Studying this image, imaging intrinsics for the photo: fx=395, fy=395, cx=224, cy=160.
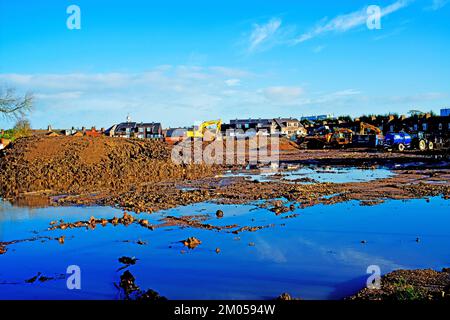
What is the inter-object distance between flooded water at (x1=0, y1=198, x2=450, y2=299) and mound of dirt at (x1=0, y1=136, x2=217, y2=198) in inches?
281

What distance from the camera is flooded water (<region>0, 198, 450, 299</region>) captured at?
19.2ft

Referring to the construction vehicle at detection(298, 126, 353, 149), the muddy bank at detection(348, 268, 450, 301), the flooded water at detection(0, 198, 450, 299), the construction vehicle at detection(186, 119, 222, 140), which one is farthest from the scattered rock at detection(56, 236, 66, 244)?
the construction vehicle at detection(298, 126, 353, 149)

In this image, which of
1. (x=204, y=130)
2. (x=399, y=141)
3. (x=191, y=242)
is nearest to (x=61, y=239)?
(x=191, y=242)

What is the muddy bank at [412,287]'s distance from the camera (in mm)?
4953

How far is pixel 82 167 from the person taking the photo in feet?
65.4

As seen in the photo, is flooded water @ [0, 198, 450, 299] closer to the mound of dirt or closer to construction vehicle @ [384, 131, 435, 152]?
the mound of dirt

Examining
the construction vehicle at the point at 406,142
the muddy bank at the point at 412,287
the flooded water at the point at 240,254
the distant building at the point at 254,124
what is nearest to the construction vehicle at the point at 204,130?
the construction vehicle at the point at 406,142

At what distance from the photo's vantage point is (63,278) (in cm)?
→ 631

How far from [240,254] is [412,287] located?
121 inches

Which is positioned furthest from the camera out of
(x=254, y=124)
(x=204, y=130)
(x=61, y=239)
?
(x=254, y=124)

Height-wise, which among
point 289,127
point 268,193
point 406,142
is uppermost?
point 289,127

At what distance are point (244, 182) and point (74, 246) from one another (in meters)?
10.4

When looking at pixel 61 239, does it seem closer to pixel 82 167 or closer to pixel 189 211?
pixel 189 211
